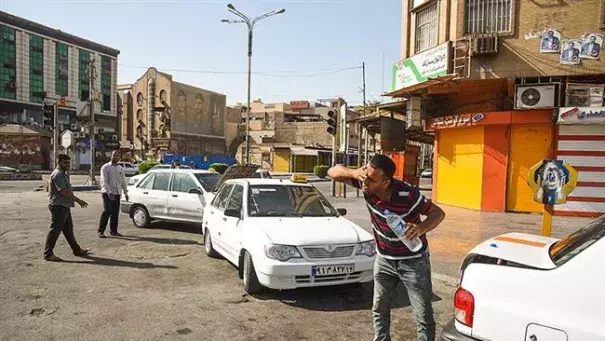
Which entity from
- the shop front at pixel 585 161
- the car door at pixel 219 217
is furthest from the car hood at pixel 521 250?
the shop front at pixel 585 161

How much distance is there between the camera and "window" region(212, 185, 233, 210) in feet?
22.3

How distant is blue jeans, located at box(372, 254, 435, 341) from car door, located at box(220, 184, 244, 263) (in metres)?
2.68

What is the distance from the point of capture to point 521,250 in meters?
2.74

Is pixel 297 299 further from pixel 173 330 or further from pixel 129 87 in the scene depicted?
pixel 129 87

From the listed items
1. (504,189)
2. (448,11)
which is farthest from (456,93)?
(504,189)

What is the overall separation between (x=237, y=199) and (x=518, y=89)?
10.8m

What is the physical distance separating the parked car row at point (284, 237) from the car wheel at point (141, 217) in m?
3.24

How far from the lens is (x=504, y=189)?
1387cm

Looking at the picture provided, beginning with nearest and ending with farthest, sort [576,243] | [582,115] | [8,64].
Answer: [576,243], [582,115], [8,64]

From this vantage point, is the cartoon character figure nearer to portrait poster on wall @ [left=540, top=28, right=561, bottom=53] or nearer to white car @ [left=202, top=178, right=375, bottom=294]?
white car @ [left=202, top=178, right=375, bottom=294]

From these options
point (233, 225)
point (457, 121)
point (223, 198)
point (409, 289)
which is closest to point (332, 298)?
point (233, 225)

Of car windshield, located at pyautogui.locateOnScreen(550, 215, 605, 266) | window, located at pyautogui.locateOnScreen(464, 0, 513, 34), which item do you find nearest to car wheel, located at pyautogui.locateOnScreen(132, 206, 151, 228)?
car windshield, located at pyautogui.locateOnScreen(550, 215, 605, 266)

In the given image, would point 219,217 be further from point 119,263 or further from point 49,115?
point 49,115

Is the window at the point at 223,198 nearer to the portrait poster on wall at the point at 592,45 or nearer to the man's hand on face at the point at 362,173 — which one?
the man's hand on face at the point at 362,173
